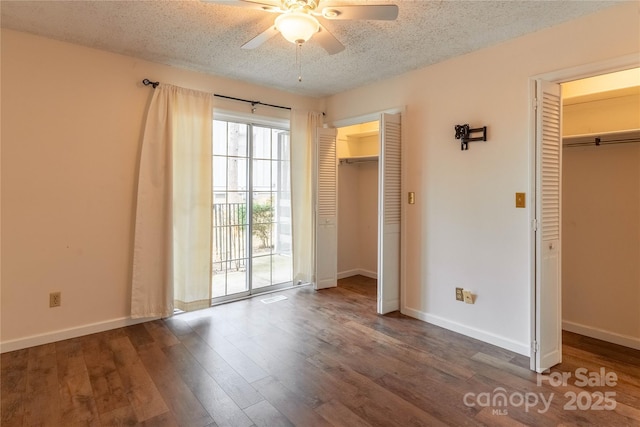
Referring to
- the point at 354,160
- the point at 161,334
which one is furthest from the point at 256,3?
the point at 354,160

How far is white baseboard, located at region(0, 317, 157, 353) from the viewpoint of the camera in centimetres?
279

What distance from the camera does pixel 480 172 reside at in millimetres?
3045

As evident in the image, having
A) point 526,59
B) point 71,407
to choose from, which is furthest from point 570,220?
point 71,407

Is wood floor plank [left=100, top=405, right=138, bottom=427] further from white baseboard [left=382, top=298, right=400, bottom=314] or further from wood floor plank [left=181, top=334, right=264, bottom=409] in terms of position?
white baseboard [left=382, top=298, right=400, bottom=314]

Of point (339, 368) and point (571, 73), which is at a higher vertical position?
point (571, 73)

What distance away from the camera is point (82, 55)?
303 cm

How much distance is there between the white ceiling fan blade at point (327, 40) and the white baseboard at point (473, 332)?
2.64 m

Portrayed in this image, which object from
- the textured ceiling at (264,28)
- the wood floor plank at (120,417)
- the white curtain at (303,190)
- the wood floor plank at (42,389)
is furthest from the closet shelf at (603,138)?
the wood floor plank at (42,389)

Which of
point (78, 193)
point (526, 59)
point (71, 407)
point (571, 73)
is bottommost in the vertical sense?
point (71, 407)

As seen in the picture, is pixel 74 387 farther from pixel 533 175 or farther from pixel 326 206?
pixel 533 175

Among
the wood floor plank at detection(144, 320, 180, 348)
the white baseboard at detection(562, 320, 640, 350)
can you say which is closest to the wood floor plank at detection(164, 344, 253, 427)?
the wood floor plank at detection(144, 320, 180, 348)

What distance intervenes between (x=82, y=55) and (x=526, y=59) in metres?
3.78

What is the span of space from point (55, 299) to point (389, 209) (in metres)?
3.22

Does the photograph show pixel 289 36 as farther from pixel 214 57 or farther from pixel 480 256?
pixel 480 256
